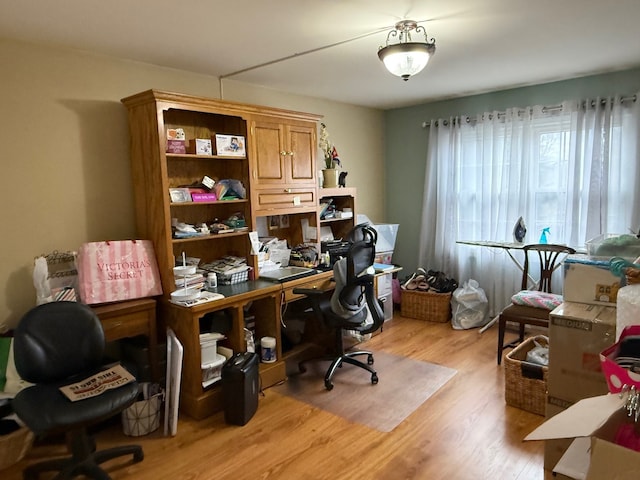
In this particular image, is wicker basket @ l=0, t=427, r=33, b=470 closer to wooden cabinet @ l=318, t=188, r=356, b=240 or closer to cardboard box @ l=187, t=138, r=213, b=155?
cardboard box @ l=187, t=138, r=213, b=155

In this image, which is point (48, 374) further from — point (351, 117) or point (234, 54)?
point (351, 117)

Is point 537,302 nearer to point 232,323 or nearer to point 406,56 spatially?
point 406,56

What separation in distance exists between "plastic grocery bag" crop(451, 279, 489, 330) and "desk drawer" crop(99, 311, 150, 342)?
9.75 feet

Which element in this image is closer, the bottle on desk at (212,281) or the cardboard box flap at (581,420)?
the cardboard box flap at (581,420)

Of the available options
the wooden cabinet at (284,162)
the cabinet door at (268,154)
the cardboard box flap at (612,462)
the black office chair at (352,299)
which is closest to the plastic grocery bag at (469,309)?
the black office chair at (352,299)

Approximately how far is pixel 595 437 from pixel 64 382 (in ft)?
7.46

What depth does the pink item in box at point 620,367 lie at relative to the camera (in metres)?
1.16

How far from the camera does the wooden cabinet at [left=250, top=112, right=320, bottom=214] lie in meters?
3.35

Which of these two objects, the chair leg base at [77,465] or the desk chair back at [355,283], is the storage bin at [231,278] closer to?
the desk chair back at [355,283]

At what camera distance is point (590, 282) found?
2123 millimetres

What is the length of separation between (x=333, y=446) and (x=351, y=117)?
3.49 metres

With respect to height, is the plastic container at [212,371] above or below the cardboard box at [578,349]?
below

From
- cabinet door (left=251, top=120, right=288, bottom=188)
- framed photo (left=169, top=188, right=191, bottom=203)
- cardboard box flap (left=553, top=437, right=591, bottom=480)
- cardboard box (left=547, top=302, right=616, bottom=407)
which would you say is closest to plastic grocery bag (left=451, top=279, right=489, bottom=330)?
cabinet door (left=251, top=120, right=288, bottom=188)

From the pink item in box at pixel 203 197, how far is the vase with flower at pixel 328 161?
1.32 metres
